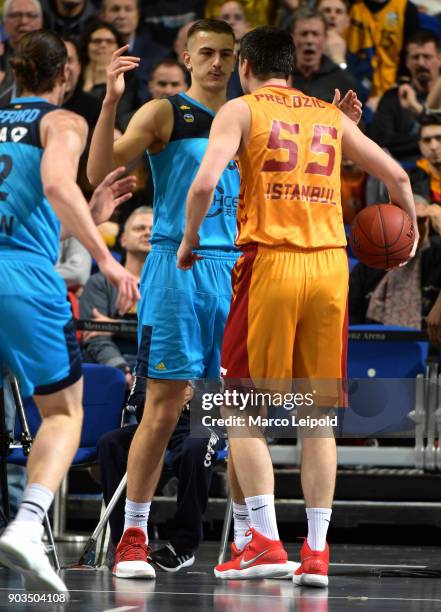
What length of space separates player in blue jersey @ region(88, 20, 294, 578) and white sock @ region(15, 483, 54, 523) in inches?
45.7

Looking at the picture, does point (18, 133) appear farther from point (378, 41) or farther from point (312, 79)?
point (378, 41)

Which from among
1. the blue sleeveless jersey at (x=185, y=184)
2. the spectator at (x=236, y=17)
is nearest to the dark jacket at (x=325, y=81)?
the spectator at (x=236, y=17)

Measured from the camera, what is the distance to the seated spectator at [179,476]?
17.7 ft

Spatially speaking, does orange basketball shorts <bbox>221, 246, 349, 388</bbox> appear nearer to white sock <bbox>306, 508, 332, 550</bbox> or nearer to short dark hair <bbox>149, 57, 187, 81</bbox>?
white sock <bbox>306, 508, 332, 550</bbox>

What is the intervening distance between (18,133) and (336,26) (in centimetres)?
655

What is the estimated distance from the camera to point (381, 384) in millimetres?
7438

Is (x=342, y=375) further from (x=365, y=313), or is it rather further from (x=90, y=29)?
(x=90, y=29)

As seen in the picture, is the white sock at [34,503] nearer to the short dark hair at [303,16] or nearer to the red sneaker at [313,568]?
the red sneaker at [313,568]

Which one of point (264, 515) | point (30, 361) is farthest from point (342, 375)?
point (30, 361)

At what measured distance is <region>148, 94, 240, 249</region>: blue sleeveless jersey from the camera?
17.4 ft

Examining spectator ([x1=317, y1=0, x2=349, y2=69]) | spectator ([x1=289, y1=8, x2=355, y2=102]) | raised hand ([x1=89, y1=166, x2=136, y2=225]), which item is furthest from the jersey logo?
spectator ([x1=317, y1=0, x2=349, y2=69])

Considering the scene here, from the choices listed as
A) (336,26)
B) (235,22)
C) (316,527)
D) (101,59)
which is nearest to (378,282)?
(336,26)

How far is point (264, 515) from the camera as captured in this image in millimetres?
4570

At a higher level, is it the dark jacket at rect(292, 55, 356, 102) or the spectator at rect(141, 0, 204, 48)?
the spectator at rect(141, 0, 204, 48)
